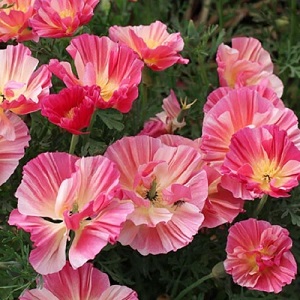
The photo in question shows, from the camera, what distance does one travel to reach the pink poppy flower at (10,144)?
80 centimetres

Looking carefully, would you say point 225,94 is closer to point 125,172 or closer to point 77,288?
point 125,172

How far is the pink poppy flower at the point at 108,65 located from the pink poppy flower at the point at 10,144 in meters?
0.08

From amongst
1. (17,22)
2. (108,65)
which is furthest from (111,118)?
(17,22)

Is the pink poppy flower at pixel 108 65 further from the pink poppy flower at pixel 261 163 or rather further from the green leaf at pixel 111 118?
the pink poppy flower at pixel 261 163

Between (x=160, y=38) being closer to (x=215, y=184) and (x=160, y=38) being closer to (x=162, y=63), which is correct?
(x=162, y=63)

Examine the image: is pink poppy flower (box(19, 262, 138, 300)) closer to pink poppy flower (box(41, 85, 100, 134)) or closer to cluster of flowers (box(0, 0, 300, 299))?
cluster of flowers (box(0, 0, 300, 299))

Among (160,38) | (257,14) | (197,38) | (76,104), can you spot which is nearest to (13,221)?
(76,104)

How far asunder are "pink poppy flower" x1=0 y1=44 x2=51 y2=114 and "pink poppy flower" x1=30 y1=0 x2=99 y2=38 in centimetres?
4

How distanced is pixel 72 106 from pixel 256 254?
0.83 ft

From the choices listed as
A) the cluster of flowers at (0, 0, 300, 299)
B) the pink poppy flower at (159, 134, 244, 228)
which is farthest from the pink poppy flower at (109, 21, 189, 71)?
the pink poppy flower at (159, 134, 244, 228)

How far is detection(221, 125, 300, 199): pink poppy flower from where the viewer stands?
31.7 inches

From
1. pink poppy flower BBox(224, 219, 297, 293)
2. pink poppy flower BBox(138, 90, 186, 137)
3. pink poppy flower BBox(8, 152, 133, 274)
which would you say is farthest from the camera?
pink poppy flower BBox(138, 90, 186, 137)

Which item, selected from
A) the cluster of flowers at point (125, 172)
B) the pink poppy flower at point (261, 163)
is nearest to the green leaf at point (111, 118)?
the cluster of flowers at point (125, 172)

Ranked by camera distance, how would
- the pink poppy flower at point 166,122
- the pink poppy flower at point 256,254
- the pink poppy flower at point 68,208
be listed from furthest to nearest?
the pink poppy flower at point 166,122, the pink poppy flower at point 256,254, the pink poppy flower at point 68,208
